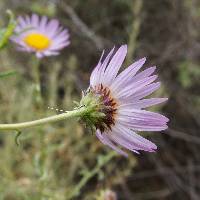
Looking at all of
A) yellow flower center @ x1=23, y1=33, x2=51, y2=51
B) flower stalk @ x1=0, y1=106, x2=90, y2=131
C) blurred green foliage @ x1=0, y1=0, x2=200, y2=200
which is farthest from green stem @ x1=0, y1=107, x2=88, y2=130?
blurred green foliage @ x1=0, y1=0, x2=200, y2=200

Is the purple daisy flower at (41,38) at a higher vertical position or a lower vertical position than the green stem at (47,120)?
higher

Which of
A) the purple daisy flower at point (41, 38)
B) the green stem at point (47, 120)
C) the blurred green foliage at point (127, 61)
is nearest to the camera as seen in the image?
the green stem at point (47, 120)

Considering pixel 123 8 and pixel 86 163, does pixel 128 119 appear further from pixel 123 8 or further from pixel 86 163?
pixel 123 8

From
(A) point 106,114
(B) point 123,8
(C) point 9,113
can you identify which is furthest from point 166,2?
(A) point 106,114

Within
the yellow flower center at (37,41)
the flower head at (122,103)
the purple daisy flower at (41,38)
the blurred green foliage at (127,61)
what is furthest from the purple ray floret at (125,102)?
the blurred green foliage at (127,61)

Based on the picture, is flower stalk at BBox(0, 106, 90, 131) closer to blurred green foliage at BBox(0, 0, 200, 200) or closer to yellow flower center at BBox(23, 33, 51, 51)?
yellow flower center at BBox(23, 33, 51, 51)

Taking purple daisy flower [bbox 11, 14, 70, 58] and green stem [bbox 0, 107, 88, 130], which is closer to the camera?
green stem [bbox 0, 107, 88, 130]

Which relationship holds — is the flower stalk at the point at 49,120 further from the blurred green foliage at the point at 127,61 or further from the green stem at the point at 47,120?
the blurred green foliage at the point at 127,61

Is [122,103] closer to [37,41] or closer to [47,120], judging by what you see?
[47,120]

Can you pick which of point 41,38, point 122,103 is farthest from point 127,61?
point 122,103
